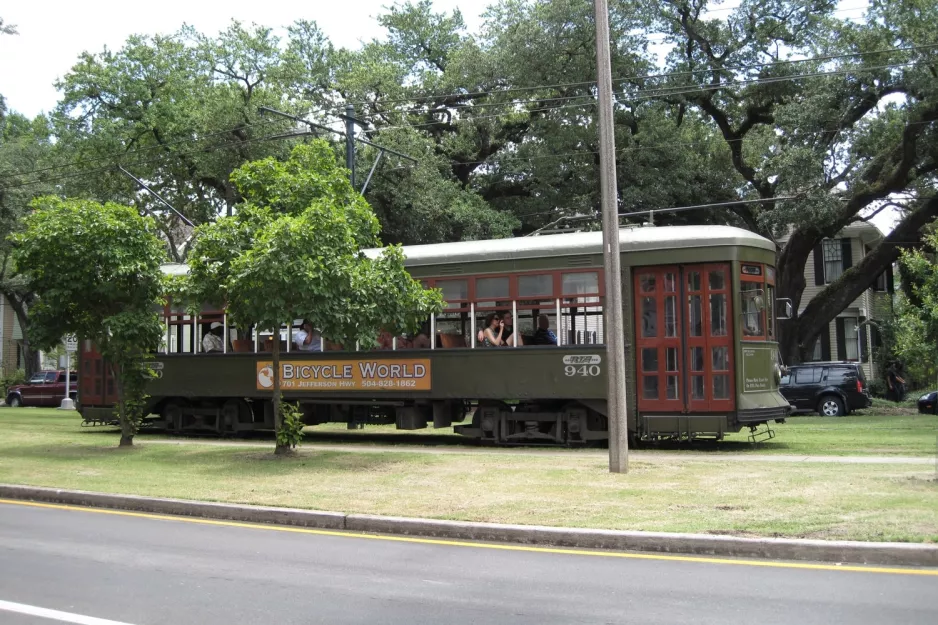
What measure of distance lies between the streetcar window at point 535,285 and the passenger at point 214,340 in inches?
282

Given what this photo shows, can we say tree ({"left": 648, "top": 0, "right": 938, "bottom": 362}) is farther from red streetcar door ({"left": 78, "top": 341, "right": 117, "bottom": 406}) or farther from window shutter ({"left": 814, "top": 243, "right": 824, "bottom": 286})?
red streetcar door ({"left": 78, "top": 341, "right": 117, "bottom": 406})

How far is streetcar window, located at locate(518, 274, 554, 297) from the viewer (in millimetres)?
16719

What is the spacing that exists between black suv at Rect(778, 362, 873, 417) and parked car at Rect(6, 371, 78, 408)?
1105 inches

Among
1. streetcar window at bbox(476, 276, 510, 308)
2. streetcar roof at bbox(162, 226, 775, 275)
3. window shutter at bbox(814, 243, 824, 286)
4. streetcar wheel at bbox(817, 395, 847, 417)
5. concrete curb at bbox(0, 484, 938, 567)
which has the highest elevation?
window shutter at bbox(814, 243, 824, 286)

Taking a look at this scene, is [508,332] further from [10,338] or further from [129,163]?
[10,338]

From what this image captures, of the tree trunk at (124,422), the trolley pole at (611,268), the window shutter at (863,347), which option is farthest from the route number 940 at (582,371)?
the window shutter at (863,347)

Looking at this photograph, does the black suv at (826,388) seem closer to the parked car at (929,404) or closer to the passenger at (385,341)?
the parked car at (929,404)

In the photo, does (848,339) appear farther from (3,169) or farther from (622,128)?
(3,169)

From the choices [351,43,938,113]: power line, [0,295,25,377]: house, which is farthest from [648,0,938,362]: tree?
[0,295,25,377]: house

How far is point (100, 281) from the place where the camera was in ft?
55.3

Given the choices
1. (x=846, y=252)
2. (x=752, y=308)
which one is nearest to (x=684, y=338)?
(x=752, y=308)

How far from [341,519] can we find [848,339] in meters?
36.4

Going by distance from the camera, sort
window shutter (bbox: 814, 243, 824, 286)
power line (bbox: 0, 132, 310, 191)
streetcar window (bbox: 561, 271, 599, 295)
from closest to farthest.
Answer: streetcar window (bbox: 561, 271, 599, 295)
power line (bbox: 0, 132, 310, 191)
window shutter (bbox: 814, 243, 824, 286)

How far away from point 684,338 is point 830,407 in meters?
13.7
